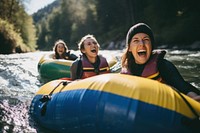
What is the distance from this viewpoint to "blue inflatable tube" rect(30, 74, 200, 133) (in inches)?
99.7

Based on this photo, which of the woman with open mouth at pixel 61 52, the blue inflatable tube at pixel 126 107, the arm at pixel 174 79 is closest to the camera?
the blue inflatable tube at pixel 126 107

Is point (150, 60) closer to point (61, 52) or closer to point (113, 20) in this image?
point (61, 52)

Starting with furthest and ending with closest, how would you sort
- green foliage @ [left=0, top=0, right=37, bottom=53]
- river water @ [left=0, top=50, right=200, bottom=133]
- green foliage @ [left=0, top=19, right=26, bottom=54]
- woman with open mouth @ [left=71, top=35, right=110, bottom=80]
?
green foliage @ [left=0, top=0, right=37, bottom=53], green foliage @ [left=0, top=19, right=26, bottom=54], woman with open mouth @ [left=71, top=35, right=110, bottom=80], river water @ [left=0, top=50, right=200, bottom=133]

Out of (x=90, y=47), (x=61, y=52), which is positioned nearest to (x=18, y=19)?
(x=61, y=52)

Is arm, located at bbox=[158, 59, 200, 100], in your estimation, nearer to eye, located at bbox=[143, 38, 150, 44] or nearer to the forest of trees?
eye, located at bbox=[143, 38, 150, 44]

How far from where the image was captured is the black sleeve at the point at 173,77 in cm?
326

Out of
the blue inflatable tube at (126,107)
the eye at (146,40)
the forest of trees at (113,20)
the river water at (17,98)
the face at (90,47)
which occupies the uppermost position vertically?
the forest of trees at (113,20)

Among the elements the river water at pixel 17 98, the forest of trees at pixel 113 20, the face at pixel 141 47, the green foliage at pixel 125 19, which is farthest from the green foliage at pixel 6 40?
the face at pixel 141 47

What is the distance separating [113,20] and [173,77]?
129ft

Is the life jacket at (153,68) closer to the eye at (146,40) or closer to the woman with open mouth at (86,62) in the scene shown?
the eye at (146,40)

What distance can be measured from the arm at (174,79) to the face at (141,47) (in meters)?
0.18

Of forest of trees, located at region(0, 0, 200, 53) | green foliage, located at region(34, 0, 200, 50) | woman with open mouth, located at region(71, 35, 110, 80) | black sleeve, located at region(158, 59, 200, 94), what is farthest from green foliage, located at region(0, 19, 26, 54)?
black sleeve, located at region(158, 59, 200, 94)

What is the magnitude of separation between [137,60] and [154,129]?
1.13 meters

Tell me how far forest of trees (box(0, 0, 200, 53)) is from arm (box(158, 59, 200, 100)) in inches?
270
